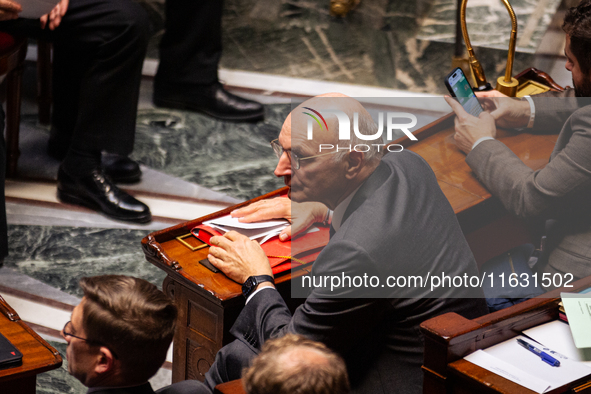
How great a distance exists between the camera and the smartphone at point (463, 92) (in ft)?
6.66

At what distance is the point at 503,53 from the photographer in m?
4.37

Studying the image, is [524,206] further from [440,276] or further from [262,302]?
[262,302]

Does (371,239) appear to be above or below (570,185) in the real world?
below

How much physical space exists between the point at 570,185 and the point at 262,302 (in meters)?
0.80

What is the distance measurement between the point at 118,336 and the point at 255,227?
2.10 feet

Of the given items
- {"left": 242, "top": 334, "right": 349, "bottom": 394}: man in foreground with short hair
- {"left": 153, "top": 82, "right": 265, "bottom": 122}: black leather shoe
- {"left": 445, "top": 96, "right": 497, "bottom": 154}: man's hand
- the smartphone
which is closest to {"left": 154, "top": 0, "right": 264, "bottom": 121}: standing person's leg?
{"left": 153, "top": 82, "right": 265, "bottom": 122}: black leather shoe

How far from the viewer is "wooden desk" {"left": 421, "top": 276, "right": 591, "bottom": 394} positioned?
57.9 inches

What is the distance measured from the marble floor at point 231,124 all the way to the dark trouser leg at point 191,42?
9.3 inches

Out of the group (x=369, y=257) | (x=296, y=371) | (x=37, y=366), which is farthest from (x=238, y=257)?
(x=296, y=371)

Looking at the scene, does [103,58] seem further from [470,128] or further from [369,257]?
[369,257]

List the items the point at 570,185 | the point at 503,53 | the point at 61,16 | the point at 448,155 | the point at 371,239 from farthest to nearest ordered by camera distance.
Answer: the point at 503,53
the point at 61,16
the point at 448,155
the point at 570,185
the point at 371,239

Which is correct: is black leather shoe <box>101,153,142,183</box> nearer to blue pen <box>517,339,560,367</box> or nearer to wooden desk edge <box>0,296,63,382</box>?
wooden desk edge <box>0,296,63,382</box>

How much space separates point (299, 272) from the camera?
1989mm

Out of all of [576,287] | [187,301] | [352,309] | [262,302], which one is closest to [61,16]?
[187,301]
